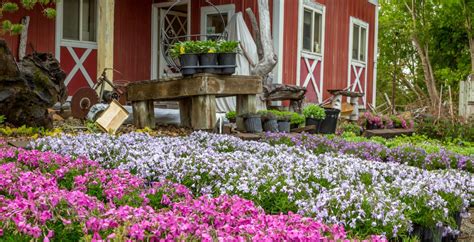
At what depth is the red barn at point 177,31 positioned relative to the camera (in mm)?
12672

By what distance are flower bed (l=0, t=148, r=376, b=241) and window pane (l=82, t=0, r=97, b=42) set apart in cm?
1004

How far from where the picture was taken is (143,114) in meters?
9.41

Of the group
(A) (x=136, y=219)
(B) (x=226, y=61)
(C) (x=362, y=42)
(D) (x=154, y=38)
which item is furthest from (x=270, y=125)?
(C) (x=362, y=42)

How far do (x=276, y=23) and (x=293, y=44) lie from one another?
0.90m

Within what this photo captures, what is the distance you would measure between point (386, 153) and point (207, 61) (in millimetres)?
2727

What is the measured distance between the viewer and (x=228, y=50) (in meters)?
8.59

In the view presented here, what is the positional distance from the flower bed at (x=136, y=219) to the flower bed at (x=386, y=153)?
4284 mm

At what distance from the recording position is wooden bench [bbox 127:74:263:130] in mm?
8406

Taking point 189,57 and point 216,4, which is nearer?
point 189,57

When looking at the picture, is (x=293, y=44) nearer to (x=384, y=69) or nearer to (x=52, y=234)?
(x=52, y=234)

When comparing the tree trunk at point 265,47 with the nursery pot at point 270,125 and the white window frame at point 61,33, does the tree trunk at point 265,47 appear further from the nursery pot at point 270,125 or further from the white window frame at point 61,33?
the white window frame at point 61,33

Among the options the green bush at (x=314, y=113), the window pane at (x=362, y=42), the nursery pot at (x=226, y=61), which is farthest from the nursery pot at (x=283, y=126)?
the window pane at (x=362, y=42)

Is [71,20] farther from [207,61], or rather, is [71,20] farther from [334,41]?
[334,41]

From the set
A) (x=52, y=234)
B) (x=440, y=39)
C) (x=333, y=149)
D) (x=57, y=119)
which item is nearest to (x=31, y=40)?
(x=57, y=119)
